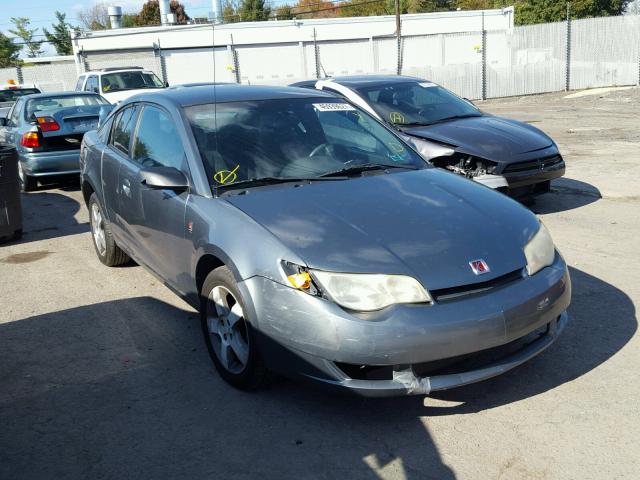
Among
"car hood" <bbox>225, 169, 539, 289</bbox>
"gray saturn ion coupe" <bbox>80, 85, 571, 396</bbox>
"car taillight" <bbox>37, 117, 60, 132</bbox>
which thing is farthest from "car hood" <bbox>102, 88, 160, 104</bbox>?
"car hood" <bbox>225, 169, 539, 289</bbox>

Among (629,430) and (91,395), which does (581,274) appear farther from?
(91,395)

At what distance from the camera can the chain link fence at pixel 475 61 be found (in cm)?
2467

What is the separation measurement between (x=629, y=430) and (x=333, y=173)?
2.24m

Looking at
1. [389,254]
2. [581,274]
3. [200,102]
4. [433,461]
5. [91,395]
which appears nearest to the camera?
[433,461]

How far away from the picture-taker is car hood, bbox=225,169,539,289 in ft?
10.8

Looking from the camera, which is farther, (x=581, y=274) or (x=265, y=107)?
(x=581, y=274)

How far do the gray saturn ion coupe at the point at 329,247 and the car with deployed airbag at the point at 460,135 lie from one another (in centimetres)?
241

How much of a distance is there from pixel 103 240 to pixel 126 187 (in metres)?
1.41

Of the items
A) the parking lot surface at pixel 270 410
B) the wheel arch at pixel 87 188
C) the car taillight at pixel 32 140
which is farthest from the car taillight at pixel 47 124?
the parking lot surface at pixel 270 410

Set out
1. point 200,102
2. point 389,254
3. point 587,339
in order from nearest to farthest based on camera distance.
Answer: point 389,254, point 587,339, point 200,102

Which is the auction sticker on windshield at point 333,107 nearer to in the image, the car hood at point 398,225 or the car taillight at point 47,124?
the car hood at point 398,225

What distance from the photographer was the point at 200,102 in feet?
15.3

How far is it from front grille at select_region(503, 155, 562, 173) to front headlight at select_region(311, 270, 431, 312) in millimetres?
4201

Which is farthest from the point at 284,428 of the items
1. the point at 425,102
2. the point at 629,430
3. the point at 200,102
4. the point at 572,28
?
the point at 572,28
